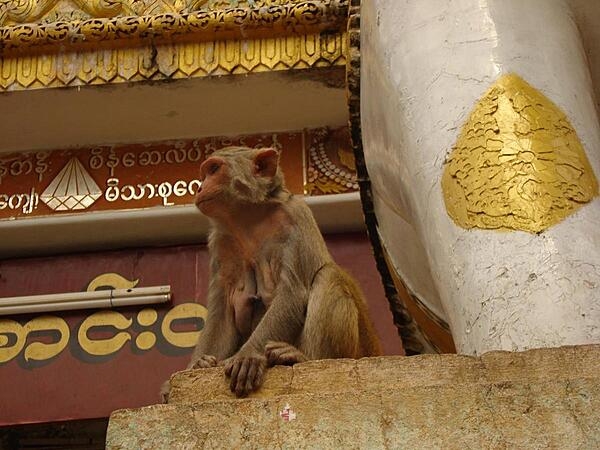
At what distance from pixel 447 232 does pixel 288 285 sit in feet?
2.48

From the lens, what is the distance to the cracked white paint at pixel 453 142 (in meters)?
2.35

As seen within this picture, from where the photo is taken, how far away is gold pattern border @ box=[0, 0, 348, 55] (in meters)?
4.91

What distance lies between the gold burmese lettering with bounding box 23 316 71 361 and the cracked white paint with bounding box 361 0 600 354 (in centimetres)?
186

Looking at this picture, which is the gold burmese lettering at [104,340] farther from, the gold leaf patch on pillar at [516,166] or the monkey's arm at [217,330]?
the gold leaf patch on pillar at [516,166]

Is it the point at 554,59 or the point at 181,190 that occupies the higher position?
the point at 181,190

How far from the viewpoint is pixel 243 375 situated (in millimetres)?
2352

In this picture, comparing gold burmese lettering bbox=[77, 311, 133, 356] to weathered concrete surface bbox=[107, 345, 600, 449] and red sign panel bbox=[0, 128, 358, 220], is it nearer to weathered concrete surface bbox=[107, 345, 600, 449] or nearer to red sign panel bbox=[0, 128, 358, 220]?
red sign panel bbox=[0, 128, 358, 220]

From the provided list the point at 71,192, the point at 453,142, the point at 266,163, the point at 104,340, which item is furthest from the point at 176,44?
the point at 453,142

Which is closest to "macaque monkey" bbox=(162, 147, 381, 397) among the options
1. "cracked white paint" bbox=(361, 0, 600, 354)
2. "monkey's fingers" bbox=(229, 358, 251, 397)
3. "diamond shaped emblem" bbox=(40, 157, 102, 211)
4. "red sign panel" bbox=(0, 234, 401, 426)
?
"cracked white paint" bbox=(361, 0, 600, 354)

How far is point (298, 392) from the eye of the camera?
7.38 feet

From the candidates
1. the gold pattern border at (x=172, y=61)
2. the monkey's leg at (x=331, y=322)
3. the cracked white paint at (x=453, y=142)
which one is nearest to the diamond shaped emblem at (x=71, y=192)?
the gold pattern border at (x=172, y=61)

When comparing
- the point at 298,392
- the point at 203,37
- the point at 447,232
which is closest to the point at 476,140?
the point at 447,232

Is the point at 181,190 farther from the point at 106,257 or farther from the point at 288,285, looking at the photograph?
the point at 288,285

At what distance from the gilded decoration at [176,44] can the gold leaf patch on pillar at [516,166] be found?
2.24m
